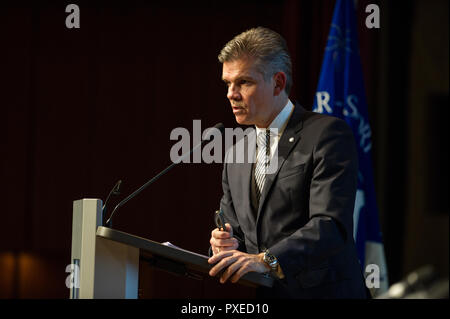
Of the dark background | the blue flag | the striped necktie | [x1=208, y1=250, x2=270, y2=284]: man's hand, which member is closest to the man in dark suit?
the striped necktie

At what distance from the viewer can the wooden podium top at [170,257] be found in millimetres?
1253

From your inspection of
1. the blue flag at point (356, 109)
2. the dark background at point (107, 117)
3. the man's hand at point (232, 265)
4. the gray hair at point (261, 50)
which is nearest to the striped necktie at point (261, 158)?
the gray hair at point (261, 50)

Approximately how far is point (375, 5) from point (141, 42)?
177 cm

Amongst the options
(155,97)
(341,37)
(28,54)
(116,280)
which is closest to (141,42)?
(155,97)

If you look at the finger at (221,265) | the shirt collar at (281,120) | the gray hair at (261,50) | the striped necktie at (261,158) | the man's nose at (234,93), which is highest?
the gray hair at (261,50)

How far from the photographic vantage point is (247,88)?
1888 millimetres

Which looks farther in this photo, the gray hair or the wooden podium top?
the gray hair

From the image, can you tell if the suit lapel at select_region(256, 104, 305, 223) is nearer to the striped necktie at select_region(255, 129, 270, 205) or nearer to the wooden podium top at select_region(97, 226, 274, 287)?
the striped necktie at select_region(255, 129, 270, 205)

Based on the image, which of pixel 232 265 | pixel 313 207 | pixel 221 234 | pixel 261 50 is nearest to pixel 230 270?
pixel 232 265

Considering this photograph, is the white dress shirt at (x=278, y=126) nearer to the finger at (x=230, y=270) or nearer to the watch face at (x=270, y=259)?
the watch face at (x=270, y=259)

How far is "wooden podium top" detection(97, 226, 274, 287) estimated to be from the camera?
1253 millimetres

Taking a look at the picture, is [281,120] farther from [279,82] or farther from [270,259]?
[270,259]

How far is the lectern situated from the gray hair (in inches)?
32.6

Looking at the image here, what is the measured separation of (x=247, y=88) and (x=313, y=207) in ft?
1.68
